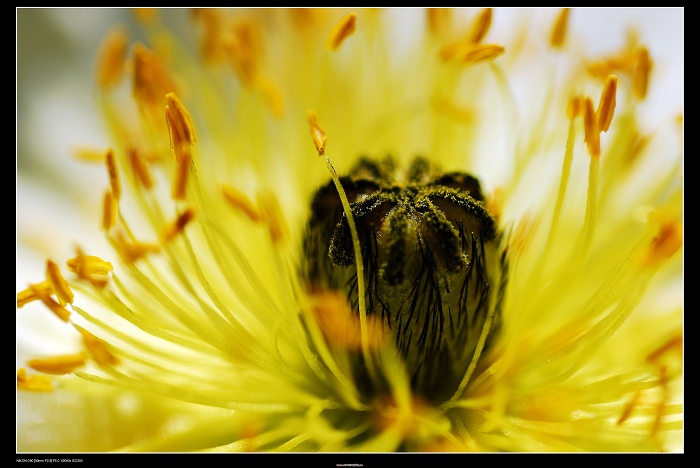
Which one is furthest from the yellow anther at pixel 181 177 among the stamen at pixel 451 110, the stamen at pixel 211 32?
the stamen at pixel 451 110

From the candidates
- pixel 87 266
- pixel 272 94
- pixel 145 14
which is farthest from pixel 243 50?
pixel 87 266

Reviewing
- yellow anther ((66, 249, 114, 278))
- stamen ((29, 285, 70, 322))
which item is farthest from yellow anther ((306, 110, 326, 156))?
stamen ((29, 285, 70, 322))

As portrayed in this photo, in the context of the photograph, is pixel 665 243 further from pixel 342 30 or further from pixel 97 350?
pixel 97 350

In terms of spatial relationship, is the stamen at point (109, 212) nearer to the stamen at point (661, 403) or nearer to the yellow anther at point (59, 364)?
the yellow anther at point (59, 364)

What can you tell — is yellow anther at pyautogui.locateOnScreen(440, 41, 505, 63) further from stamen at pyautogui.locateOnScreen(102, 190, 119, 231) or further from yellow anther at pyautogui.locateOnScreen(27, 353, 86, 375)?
yellow anther at pyautogui.locateOnScreen(27, 353, 86, 375)
